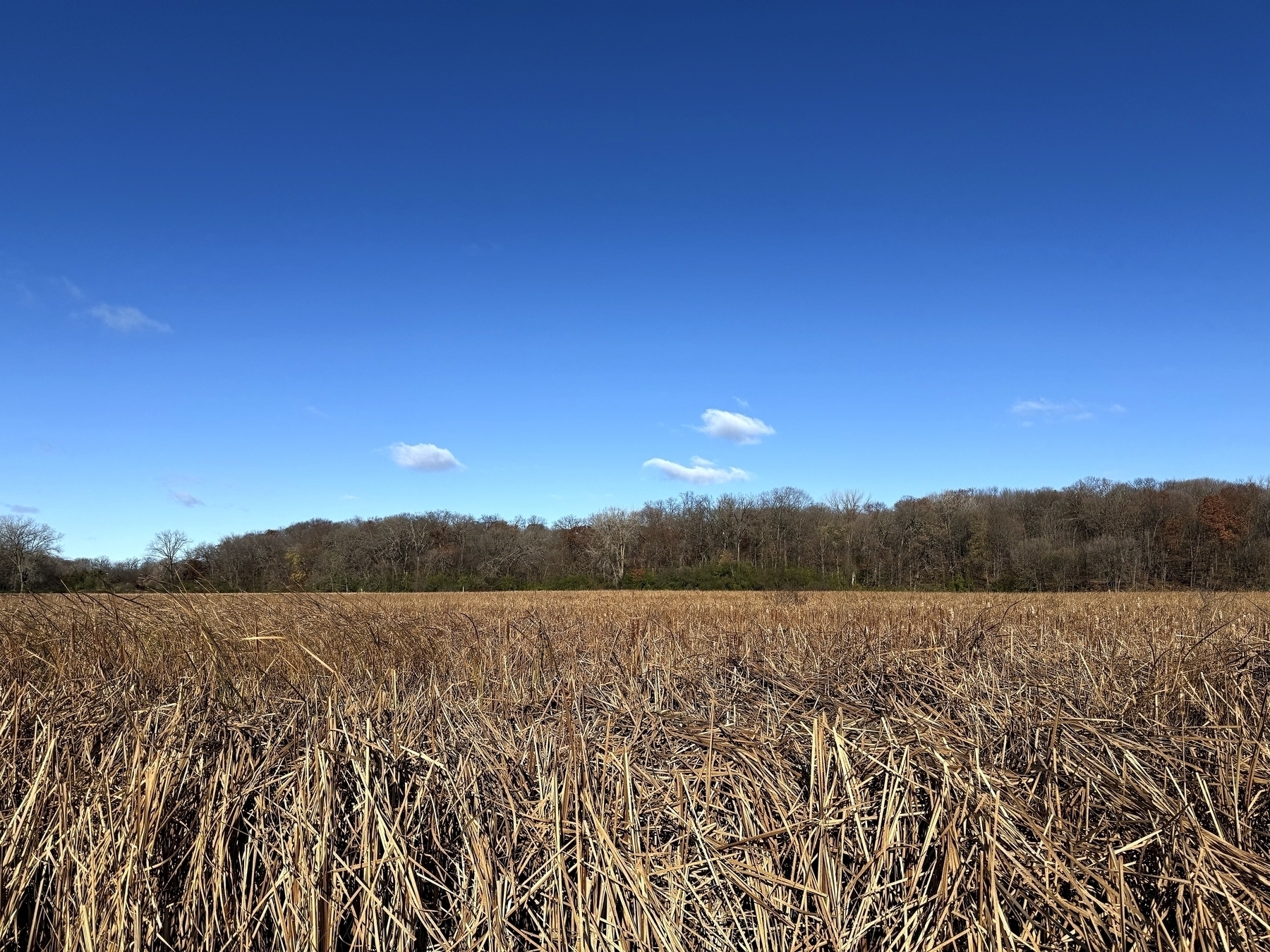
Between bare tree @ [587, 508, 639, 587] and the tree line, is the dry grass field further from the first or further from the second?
bare tree @ [587, 508, 639, 587]

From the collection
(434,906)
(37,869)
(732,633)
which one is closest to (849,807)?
(434,906)

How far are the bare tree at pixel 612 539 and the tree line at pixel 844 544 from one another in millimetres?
160

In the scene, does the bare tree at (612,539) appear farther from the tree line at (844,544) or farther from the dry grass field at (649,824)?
the dry grass field at (649,824)

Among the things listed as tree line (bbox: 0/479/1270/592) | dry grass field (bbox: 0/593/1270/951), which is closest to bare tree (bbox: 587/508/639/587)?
tree line (bbox: 0/479/1270/592)

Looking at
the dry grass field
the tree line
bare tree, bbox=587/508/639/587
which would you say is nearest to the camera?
the dry grass field

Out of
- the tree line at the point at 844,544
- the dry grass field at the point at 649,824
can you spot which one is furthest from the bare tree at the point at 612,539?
the dry grass field at the point at 649,824

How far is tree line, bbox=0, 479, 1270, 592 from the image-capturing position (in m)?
50.9

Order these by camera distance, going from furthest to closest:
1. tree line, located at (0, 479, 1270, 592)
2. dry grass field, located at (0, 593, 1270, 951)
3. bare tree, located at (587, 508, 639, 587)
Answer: bare tree, located at (587, 508, 639, 587) < tree line, located at (0, 479, 1270, 592) < dry grass field, located at (0, 593, 1270, 951)

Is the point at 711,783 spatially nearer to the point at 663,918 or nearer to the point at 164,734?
the point at 663,918

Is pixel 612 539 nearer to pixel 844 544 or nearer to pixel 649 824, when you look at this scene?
pixel 844 544

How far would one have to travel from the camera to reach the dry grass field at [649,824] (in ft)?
8.11

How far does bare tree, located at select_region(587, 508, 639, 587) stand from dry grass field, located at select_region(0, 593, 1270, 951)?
6111cm

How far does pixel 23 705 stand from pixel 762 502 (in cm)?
7065

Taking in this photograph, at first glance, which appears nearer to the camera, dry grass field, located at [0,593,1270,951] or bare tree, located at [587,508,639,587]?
dry grass field, located at [0,593,1270,951]
